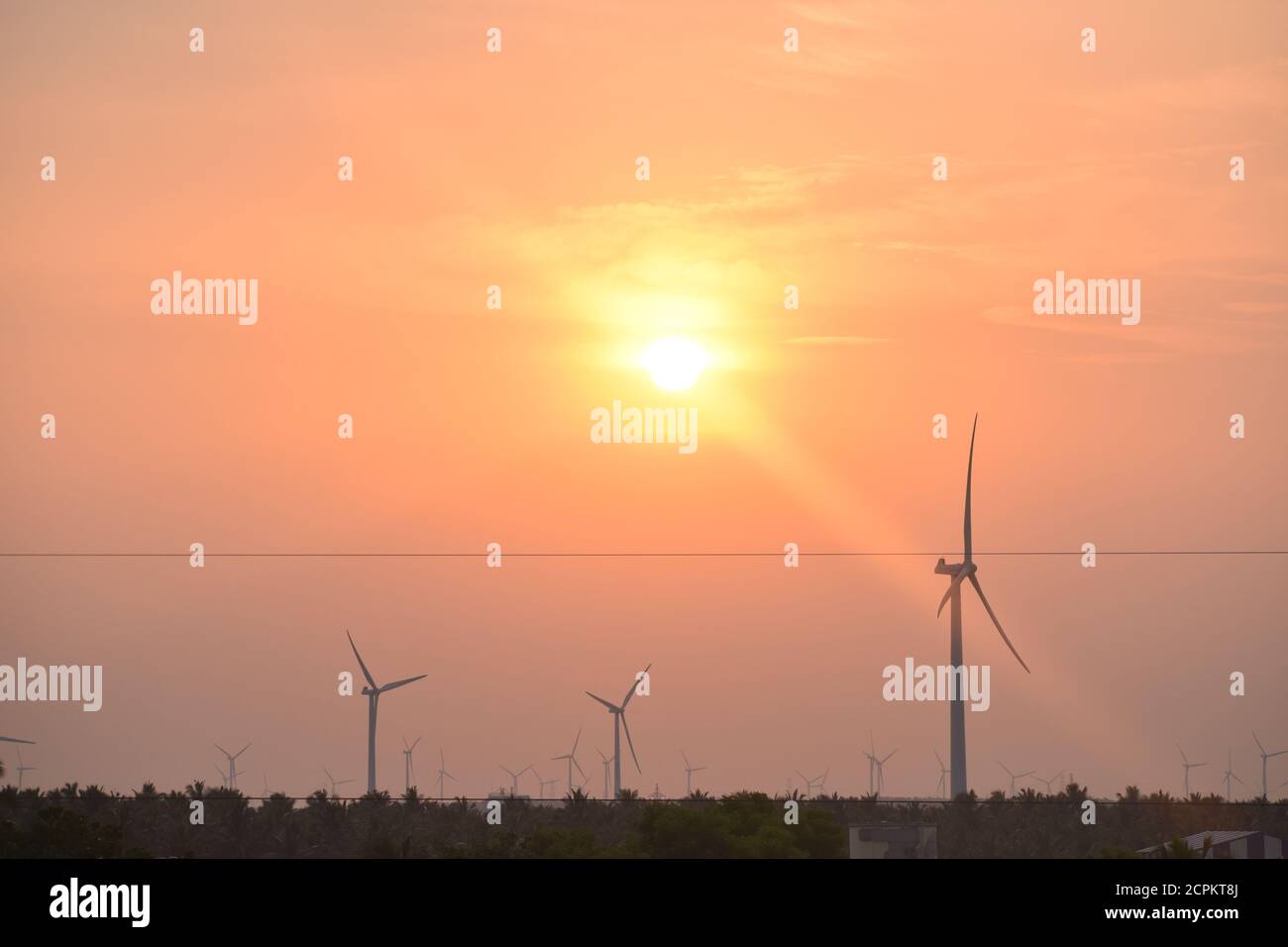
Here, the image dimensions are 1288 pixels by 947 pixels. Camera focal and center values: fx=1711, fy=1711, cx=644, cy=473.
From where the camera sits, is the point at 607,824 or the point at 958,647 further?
the point at 607,824

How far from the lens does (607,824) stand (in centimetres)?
15725

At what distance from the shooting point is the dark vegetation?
4304 inches

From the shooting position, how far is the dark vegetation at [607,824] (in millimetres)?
109312

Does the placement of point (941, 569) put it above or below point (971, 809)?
above
